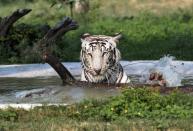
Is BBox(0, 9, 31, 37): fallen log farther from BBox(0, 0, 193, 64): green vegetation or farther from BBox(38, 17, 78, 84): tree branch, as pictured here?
BBox(38, 17, 78, 84): tree branch

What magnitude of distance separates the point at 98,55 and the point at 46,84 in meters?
1.65

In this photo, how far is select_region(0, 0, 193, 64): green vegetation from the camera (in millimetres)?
17281

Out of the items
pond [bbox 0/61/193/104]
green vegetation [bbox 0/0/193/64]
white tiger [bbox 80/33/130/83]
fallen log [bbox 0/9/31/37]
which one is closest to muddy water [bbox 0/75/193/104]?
pond [bbox 0/61/193/104]

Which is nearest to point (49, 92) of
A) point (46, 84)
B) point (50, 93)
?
point (50, 93)

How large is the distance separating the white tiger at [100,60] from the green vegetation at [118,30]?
152 inches

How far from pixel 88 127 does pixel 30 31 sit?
1062 cm

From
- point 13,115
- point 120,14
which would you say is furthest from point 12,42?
point 120,14

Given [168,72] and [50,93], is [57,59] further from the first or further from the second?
[168,72]

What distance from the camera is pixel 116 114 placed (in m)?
7.92

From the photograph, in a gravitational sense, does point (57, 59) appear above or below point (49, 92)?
above

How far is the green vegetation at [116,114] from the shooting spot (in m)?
7.16

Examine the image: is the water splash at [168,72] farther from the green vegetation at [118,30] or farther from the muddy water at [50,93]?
the green vegetation at [118,30]

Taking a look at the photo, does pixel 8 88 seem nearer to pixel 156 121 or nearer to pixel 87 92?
pixel 87 92

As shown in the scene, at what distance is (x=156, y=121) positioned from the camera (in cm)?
728
